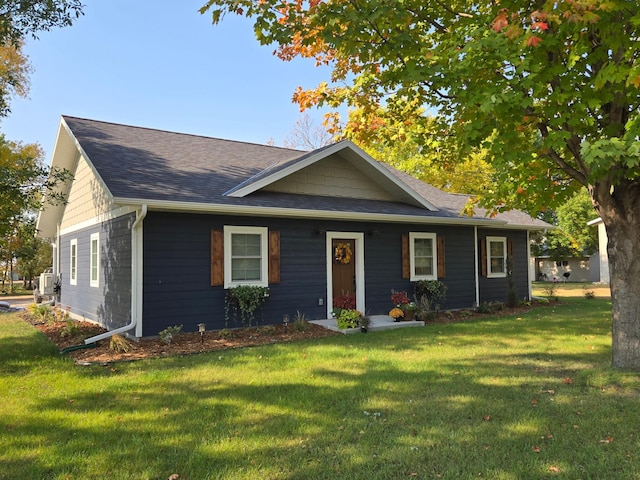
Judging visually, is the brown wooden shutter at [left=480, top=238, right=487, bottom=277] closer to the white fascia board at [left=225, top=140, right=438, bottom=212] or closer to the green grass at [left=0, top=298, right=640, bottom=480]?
the white fascia board at [left=225, top=140, right=438, bottom=212]

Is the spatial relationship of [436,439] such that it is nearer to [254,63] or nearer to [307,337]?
[307,337]

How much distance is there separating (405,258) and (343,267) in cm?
186

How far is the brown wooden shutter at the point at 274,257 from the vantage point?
379 inches

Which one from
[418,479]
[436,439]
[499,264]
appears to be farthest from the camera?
→ [499,264]

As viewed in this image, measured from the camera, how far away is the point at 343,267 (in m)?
10.9

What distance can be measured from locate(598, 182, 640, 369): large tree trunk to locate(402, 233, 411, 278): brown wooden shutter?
612cm

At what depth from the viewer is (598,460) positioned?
10.7ft

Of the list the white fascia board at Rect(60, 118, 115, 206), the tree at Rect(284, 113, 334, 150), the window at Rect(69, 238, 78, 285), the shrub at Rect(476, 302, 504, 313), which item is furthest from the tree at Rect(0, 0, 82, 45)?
the tree at Rect(284, 113, 334, 150)

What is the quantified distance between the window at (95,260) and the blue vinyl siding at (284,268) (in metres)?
Answer: 3.18

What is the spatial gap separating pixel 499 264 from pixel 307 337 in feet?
27.2

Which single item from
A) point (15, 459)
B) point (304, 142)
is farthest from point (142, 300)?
point (304, 142)

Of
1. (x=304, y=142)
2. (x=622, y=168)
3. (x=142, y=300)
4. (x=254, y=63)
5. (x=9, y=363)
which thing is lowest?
(x=9, y=363)

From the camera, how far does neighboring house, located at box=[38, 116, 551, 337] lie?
851 centimetres

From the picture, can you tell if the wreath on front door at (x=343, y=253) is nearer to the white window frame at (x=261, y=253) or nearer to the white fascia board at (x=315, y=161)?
the white window frame at (x=261, y=253)
